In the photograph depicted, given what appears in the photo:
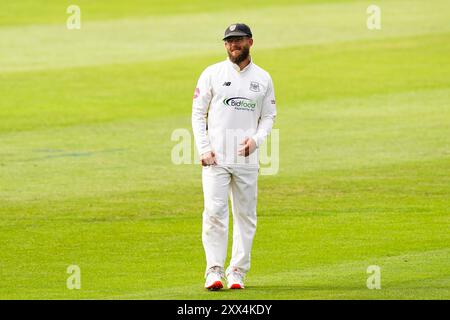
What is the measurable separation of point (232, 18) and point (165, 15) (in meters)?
2.24

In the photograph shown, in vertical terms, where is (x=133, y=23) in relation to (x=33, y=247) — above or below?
above

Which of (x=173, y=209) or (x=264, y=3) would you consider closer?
(x=173, y=209)

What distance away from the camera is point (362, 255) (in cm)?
1275

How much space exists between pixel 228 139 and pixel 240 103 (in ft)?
1.12

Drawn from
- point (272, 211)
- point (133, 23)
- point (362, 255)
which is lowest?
point (362, 255)

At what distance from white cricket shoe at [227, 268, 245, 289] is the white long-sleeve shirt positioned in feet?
3.25

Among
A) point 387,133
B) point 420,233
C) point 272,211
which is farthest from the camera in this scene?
point 387,133

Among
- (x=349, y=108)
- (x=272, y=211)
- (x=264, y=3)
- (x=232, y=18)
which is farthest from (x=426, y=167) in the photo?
(x=264, y=3)

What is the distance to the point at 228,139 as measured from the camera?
10898mm

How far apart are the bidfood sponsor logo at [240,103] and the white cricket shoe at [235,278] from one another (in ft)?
4.83
